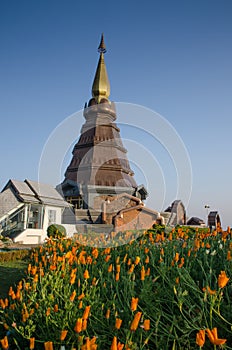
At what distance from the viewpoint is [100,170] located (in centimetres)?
3272

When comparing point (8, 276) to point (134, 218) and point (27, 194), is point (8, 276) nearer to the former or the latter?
point (27, 194)

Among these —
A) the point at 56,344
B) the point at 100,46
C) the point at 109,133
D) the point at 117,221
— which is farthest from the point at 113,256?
the point at 100,46

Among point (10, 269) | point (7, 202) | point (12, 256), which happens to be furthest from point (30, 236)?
point (10, 269)

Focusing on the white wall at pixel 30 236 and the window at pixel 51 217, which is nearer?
the white wall at pixel 30 236

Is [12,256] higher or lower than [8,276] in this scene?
higher

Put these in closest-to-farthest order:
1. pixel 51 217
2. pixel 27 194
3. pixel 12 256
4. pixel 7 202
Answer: pixel 12 256 < pixel 7 202 < pixel 27 194 < pixel 51 217

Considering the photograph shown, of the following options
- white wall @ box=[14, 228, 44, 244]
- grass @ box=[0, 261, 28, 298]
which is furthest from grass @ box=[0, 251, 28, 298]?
white wall @ box=[14, 228, 44, 244]

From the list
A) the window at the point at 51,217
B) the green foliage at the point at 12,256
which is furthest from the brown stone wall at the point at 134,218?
the green foliage at the point at 12,256

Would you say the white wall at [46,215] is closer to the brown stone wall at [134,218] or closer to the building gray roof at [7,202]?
the building gray roof at [7,202]

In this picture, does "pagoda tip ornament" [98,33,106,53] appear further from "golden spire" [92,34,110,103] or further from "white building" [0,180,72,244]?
"white building" [0,180,72,244]

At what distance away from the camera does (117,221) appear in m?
22.5

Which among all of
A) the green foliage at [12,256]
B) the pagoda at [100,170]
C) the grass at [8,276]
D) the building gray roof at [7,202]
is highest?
the pagoda at [100,170]

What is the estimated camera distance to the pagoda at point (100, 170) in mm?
26469

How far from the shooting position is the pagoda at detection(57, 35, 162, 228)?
26.5 metres
